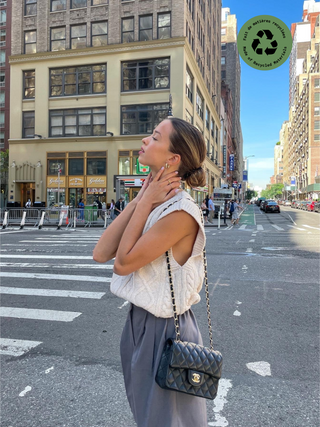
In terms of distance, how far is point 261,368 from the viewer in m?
3.60

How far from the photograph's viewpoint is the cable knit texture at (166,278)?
1.62 metres

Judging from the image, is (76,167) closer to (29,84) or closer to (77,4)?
(29,84)

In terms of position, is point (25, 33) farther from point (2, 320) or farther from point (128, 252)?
point (128, 252)

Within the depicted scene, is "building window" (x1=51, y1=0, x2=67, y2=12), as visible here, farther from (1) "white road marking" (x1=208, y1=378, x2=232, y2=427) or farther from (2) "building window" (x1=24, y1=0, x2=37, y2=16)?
(1) "white road marking" (x1=208, y1=378, x2=232, y2=427)

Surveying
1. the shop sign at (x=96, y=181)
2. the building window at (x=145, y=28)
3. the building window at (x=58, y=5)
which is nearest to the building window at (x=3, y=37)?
the building window at (x=58, y=5)

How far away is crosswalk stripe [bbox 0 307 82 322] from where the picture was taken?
202 inches

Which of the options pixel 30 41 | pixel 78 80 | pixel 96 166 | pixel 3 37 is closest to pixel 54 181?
pixel 96 166

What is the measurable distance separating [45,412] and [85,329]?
179 centimetres

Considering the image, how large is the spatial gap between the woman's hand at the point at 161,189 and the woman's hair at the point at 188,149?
84mm

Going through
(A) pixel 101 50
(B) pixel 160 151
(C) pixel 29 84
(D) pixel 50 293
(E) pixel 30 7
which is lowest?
(D) pixel 50 293

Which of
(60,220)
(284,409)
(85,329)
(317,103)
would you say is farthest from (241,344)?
(317,103)

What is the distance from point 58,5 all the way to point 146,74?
434 inches

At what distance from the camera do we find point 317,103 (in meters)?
85.0

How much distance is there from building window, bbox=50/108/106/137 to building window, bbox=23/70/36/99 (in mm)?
3088
